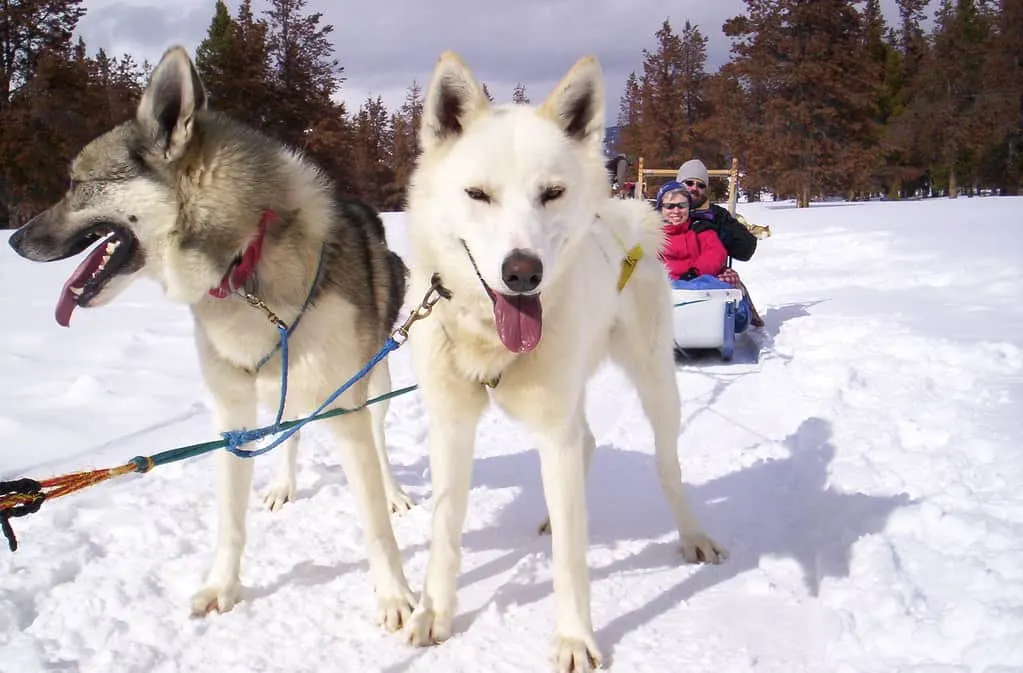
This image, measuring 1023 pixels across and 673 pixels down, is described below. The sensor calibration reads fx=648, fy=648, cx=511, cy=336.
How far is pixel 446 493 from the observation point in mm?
2295

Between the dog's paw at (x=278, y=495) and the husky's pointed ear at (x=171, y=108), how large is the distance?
1.73 metres

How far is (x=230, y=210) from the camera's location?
2.17 metres

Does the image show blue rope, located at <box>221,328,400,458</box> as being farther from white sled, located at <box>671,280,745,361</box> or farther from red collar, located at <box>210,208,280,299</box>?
white sled, located at <box>671,280,745,361</box>

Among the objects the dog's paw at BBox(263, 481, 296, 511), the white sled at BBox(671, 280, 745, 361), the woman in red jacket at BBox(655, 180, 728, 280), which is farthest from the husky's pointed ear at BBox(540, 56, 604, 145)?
the woman in red jacket at BBox(655, 180, 728, 280)

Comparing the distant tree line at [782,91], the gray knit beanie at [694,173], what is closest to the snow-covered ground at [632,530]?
the gray knit beanie at [694,173]

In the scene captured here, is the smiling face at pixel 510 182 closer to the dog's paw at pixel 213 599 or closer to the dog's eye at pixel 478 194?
the dog's eye at pixel 478 194

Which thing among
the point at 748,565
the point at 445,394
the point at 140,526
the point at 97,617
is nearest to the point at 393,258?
the point at 445,394

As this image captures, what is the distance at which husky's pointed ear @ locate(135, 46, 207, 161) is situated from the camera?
209 centimetres

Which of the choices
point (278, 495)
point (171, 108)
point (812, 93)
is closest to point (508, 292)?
point (171, 108)

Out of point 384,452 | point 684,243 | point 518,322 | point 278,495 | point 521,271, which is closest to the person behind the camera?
point 521,271

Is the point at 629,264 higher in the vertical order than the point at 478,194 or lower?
lower

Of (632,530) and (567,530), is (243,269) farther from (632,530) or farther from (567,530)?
(632,530)

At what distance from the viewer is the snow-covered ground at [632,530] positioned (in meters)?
2.01

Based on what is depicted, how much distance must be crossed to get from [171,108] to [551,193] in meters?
1.30
